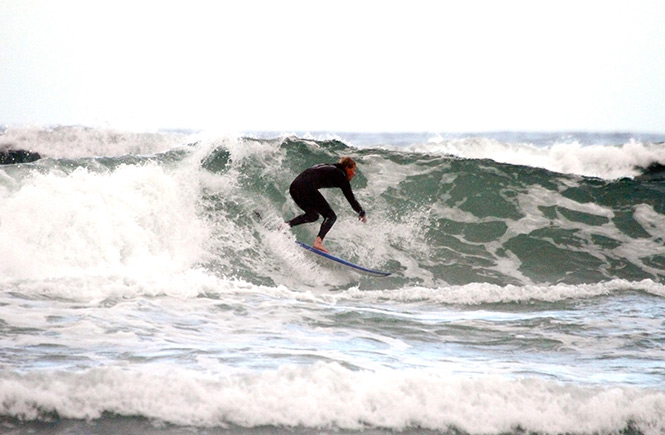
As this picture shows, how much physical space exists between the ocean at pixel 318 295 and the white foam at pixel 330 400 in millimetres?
14

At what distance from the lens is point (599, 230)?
43.5 feet

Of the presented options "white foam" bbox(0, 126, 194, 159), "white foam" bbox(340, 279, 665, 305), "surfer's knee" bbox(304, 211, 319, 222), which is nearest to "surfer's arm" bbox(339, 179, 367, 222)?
"surfer's knee" bbox(304, 211, 319, 222)

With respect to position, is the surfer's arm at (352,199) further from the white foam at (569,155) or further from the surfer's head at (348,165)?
the white foam at (569,155)

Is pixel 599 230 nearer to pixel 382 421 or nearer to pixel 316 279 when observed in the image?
pixel 316 279

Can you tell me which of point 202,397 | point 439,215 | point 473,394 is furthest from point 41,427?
point 439,215

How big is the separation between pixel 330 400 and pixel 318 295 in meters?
4.02

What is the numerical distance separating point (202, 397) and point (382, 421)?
1132 millimetres

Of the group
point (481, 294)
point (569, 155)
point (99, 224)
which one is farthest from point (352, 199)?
point (569, 155)

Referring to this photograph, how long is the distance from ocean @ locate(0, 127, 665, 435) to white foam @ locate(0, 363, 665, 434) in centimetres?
1

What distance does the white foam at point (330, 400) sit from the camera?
15.1 feet

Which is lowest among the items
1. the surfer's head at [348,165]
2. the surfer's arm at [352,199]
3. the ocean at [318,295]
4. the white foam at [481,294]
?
the white foam at [481,294]

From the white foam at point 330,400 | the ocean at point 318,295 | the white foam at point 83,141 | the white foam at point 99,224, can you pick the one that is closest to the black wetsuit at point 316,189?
the ocean at point 318,295

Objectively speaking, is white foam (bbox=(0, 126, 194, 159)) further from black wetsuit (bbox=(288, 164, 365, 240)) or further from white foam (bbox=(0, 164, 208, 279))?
black wetsuit (bbox=(288, 164, 365, 240))

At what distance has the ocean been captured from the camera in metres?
4.79
